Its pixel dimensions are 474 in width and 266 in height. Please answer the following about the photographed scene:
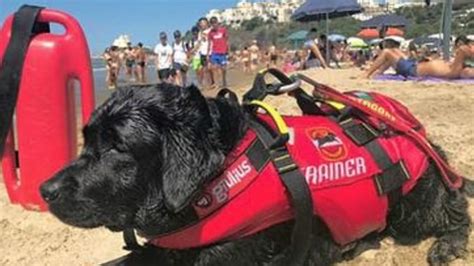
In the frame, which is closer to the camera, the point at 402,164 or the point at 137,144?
the point at 137,144

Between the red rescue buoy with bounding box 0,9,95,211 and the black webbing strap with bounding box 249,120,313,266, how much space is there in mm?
1766

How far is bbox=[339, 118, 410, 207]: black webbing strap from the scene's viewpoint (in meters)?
3.04

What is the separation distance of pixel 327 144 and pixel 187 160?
0.82m

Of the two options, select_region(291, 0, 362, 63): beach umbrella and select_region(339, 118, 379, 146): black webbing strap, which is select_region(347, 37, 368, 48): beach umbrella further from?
select_region(339, 118, 379, 146): black webbing strap

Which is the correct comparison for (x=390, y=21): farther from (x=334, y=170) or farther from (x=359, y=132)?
(x=334, y=170)

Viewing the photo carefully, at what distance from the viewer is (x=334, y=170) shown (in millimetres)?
2887

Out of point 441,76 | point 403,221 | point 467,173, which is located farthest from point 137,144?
point 441,76

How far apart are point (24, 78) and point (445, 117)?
389 cm

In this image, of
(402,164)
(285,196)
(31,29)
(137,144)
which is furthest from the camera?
(31,29)

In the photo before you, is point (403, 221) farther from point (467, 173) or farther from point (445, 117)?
point (445, 117)

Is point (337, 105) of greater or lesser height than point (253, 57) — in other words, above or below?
above

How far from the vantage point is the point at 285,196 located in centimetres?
269

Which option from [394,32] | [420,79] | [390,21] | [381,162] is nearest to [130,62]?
[394,32]

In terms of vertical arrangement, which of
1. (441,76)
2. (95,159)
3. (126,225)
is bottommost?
→ (441,76)
